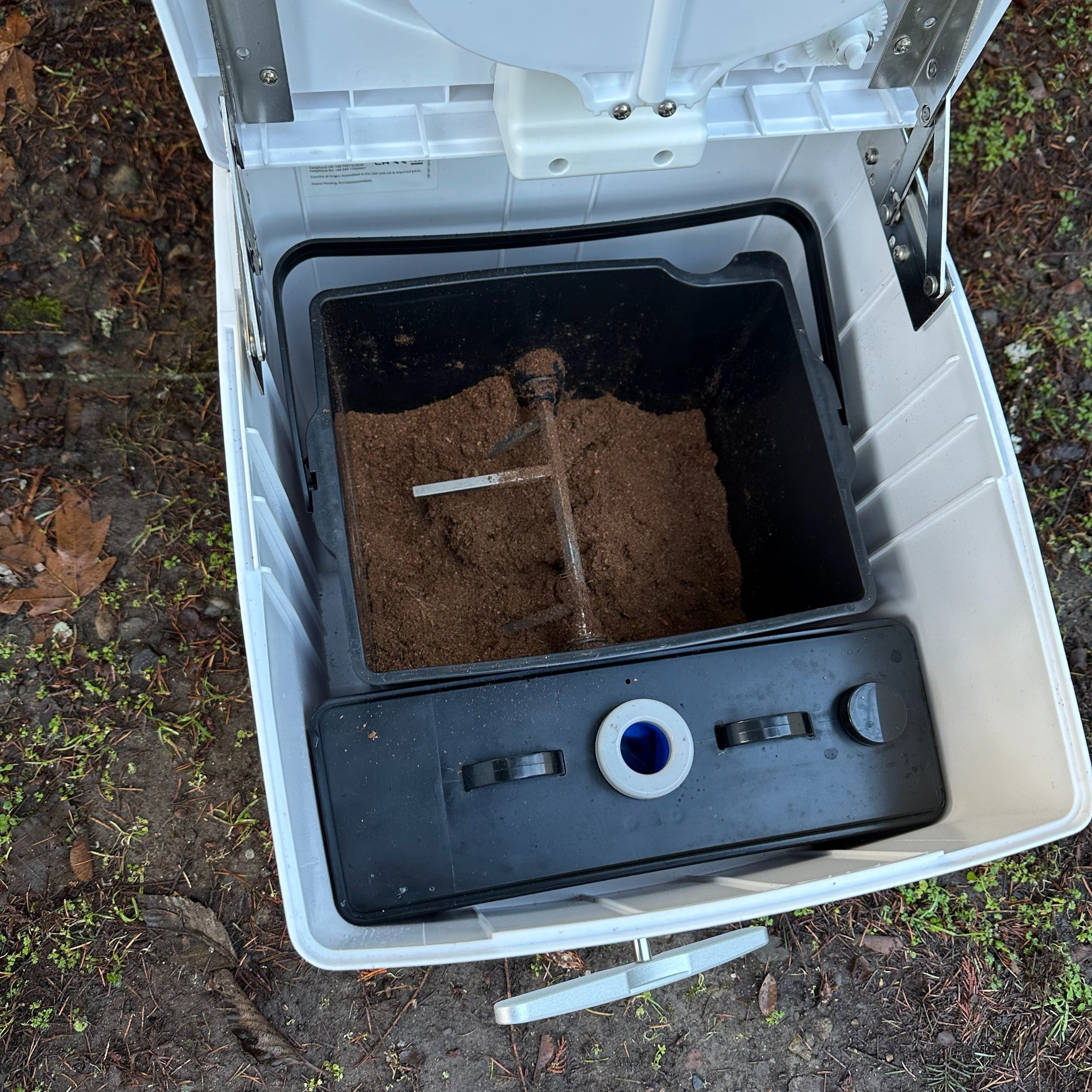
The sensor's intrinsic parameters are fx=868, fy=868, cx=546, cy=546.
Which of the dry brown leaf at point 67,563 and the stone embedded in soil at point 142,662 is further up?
the dry brown leaf at point 67,563

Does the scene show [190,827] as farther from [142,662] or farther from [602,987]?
[602,987]

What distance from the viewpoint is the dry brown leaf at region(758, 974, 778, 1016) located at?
1.12 meters

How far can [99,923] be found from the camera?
1036 millimetres

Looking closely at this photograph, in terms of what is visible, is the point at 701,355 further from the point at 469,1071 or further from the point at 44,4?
the point at 44,4

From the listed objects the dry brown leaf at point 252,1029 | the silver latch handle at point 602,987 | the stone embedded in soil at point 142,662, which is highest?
the stone embedded in soil at point 142,662

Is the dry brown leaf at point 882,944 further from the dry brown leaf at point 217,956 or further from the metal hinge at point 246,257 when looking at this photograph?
the metal hinge at point 246,257

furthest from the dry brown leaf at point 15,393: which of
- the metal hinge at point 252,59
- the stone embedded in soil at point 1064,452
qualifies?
the stone embedded in soil at point 1064,452

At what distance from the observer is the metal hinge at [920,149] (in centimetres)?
70

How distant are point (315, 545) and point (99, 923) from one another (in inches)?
20.6

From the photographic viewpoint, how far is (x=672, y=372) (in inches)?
41.1

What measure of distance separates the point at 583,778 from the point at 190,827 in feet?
1.85

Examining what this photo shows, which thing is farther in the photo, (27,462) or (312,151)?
(27,462)

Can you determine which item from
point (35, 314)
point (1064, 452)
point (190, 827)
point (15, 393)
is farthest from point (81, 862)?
point (1064, 452)

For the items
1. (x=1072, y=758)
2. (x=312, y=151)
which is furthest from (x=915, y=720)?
(x=312, y=151)
